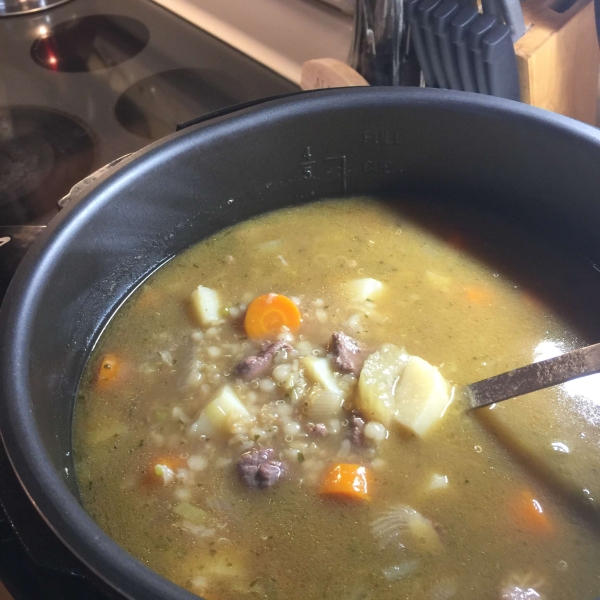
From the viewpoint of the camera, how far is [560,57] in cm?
185

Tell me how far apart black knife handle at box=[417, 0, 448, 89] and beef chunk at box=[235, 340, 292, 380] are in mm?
975

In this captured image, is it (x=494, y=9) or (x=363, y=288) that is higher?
(x=494, y=9)

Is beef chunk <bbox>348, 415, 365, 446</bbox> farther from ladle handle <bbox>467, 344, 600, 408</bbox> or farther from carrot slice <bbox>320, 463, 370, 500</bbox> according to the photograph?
ladle handle <bbox>467, 344, 600, 408</bbox>

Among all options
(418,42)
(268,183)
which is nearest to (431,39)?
(418,42)

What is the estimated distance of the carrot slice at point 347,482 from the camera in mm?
1350

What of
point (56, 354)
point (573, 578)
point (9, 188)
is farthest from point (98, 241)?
point (573, 578)

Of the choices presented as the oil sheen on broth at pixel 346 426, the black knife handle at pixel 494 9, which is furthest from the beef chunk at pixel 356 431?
the black knife handle at pixel 494 9

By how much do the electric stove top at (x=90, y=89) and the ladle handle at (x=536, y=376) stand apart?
1221 millimetres

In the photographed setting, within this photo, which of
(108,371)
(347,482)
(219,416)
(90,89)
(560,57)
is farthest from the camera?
(90,89)

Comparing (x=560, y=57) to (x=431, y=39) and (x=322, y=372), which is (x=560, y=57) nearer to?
(x=431, y=39)

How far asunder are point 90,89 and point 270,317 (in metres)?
1.40

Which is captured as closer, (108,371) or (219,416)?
(219,416)

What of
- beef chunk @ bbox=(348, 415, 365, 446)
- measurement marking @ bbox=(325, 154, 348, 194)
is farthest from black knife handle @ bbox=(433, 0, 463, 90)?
beef chunk @ bbox=(348, 415, 365, 446)

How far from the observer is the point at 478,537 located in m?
1.30
